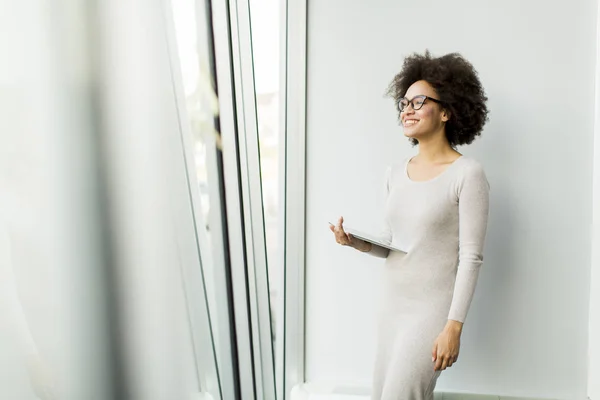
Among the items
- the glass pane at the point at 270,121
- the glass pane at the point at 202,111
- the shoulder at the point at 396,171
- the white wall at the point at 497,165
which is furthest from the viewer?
the white wall at the point at 497,165

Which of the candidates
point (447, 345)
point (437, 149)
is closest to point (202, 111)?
point (437, 149)

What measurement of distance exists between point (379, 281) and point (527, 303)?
2.08ft

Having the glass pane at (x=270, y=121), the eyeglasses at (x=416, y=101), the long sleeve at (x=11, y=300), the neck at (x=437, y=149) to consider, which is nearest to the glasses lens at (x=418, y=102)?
the eyeglasses at (x=416, y=101)

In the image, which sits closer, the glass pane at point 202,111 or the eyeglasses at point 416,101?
the glass pane at point 202,111

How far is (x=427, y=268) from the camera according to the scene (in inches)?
65.2

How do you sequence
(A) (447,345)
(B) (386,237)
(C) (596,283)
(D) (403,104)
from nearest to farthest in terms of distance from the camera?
(A) (447,345), (D) (403,104), (B) (386,237), (C) (596,283)

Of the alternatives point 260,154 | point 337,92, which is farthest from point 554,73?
point 260,154

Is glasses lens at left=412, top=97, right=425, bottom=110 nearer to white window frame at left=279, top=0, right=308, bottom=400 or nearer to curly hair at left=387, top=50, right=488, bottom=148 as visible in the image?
curly hair at left=387, top=50, right=488, bottom=148

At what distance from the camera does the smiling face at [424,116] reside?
1705 millimetres

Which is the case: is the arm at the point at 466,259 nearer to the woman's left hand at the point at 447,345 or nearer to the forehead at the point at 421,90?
the woman's left hand at the point at 447,345

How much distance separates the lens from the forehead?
171 centimetres

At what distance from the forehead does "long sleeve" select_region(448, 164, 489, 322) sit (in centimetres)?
30

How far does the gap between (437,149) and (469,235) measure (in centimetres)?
33

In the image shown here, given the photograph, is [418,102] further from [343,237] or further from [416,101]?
[343,237]
